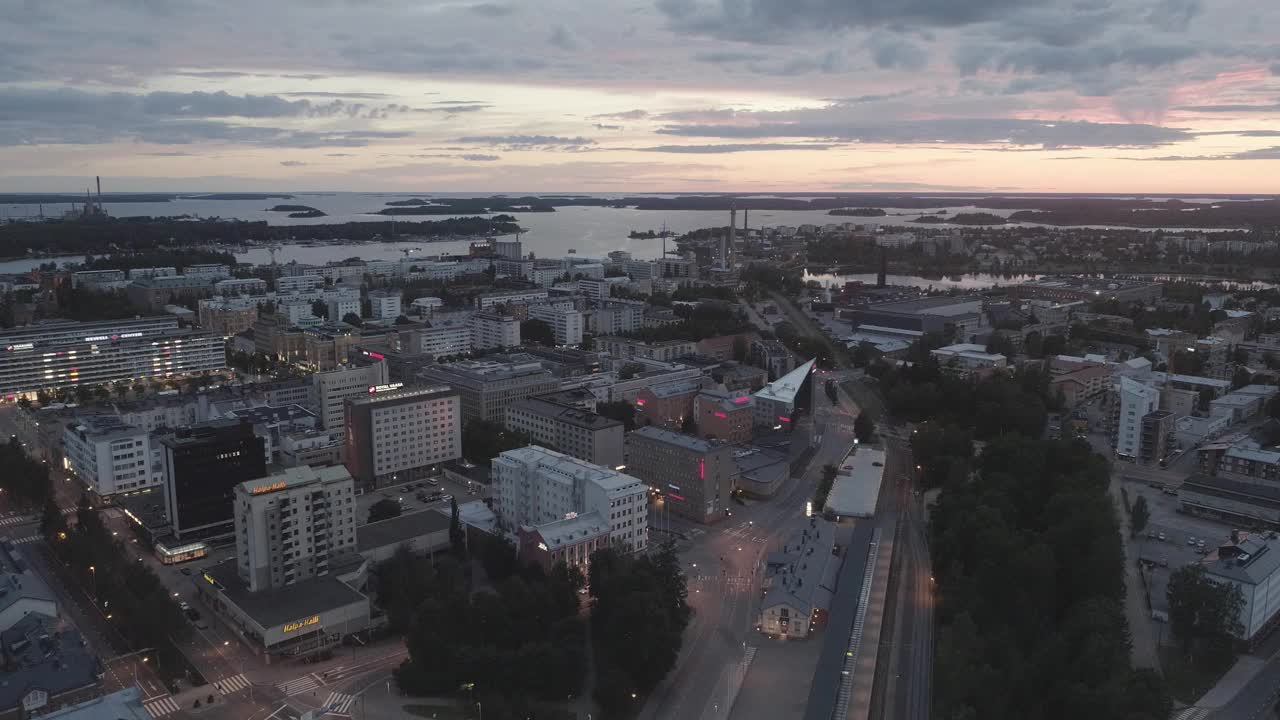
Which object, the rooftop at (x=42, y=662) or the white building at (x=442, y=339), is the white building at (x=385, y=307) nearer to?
the white building at (x=442, y=339)

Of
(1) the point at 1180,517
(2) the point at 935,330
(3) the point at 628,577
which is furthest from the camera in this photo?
(2) the point at 935,330

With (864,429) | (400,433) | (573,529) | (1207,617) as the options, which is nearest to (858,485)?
(864,429)

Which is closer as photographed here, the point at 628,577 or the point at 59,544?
the point at 628,577

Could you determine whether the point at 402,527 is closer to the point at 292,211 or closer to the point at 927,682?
the point at 927,682

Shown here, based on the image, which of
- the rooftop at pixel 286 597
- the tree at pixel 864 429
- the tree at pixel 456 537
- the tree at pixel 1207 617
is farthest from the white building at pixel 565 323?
the tree at pixel 1207 617

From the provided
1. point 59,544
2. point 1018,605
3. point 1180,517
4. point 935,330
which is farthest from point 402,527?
point 935,330

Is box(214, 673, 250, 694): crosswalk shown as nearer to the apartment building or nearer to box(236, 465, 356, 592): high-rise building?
box(236, 465, 356, 592): high-rise building
